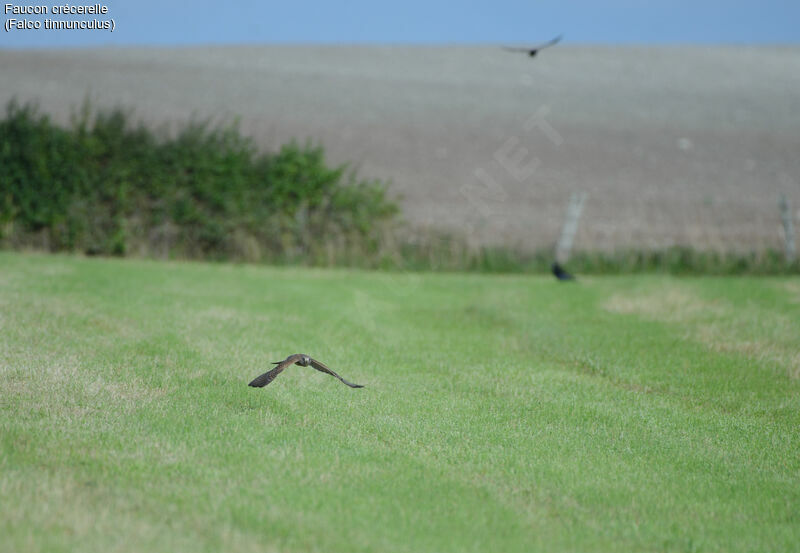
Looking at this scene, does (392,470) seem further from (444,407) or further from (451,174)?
(451,174)

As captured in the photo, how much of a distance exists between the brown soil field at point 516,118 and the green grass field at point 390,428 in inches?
316

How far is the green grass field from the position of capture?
12.3 feet

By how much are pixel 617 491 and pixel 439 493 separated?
89 cm

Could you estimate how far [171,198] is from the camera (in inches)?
612

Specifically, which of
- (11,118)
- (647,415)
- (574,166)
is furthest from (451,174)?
(647,415)

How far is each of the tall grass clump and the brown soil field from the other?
1.51m

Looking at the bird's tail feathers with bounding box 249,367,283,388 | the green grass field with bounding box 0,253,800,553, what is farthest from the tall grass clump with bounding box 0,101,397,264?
the bird's tail feathers with bounding box 249,367,283,388

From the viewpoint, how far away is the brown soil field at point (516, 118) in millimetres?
19891

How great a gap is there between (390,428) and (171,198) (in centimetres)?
1133

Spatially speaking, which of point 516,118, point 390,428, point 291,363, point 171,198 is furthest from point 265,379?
point 516,118

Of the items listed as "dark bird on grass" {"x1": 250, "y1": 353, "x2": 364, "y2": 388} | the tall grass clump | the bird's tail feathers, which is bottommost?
the tall grass clump

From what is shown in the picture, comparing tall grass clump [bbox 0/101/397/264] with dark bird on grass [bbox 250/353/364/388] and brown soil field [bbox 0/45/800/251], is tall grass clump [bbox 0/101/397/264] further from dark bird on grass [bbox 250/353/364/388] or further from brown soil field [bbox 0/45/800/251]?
dark bird on grass [bbox 250/353/364/388]

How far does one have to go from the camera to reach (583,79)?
3619cm

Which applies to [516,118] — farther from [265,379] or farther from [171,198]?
[265,379]
